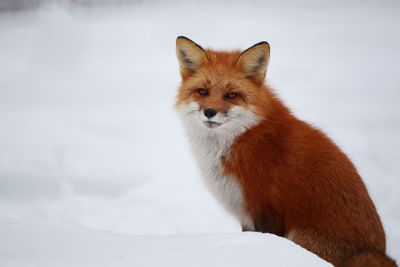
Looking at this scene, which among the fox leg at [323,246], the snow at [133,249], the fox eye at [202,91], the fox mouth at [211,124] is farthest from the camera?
the fox eye at [202,91]

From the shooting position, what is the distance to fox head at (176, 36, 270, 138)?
8.63ft

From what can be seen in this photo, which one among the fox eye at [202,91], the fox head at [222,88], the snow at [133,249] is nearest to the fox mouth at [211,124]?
the fox head at [222,88]

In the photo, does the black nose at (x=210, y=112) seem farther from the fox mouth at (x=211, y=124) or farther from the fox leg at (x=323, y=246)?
the fox leg at (x=323, y=246)

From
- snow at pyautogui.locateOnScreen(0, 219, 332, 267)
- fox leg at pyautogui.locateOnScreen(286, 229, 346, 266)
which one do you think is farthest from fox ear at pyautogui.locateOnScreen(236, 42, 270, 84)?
snow at pyautogui.locateOnScreen(0, 219, 332, 267)

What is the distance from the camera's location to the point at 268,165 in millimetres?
2574

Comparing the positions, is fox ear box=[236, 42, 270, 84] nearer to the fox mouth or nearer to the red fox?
the red fox

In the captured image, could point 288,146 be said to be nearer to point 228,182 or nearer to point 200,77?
point 228,182

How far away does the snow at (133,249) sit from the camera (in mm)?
1572

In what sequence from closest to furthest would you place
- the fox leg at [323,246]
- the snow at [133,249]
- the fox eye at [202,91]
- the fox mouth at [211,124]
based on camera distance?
1. the snow at [133,249]
2. the fox leg at [323,246]
3. the fox mouth at [211,124]
4. the fox eye at [202,91]

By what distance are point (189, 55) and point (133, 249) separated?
5.29 ft

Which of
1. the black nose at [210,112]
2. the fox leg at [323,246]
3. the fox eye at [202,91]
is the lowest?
the fox leg at [323,246]

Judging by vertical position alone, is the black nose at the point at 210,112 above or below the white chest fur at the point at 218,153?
above

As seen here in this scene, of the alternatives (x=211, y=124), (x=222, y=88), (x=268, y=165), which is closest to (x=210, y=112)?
(x=211, y=124)

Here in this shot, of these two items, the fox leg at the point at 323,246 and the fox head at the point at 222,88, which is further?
the fox head at the point at 222,88
